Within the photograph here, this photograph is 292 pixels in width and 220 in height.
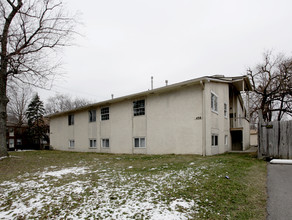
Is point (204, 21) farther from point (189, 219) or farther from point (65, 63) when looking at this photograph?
point (189, 219)

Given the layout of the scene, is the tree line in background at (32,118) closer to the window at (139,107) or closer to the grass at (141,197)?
the window at (139,107)

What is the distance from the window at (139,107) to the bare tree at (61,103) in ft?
139

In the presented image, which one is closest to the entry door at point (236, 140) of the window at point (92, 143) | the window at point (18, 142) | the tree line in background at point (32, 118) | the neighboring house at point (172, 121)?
the neighboring house at point (172, 121)

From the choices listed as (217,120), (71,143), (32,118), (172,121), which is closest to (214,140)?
(217,120)

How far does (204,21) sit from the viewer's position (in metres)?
14.6

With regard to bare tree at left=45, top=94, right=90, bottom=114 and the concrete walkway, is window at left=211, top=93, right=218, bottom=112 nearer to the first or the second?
the concrete walkway

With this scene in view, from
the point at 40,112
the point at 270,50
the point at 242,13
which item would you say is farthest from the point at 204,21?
the point at 40,112

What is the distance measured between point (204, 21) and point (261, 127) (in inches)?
367

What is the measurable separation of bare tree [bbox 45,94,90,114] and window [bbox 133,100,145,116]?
4242 cm

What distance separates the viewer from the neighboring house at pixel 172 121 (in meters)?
11.0

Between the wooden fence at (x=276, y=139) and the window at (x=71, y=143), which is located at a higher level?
the wooden fence at (x=276, y=139)

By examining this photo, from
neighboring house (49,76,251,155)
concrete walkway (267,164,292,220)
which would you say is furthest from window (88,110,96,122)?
concrete walkway (267,164,292,220)

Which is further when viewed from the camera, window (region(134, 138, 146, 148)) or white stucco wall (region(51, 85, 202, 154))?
window (region(134, 138, 146, 148))

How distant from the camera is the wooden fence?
8516 millimetres
